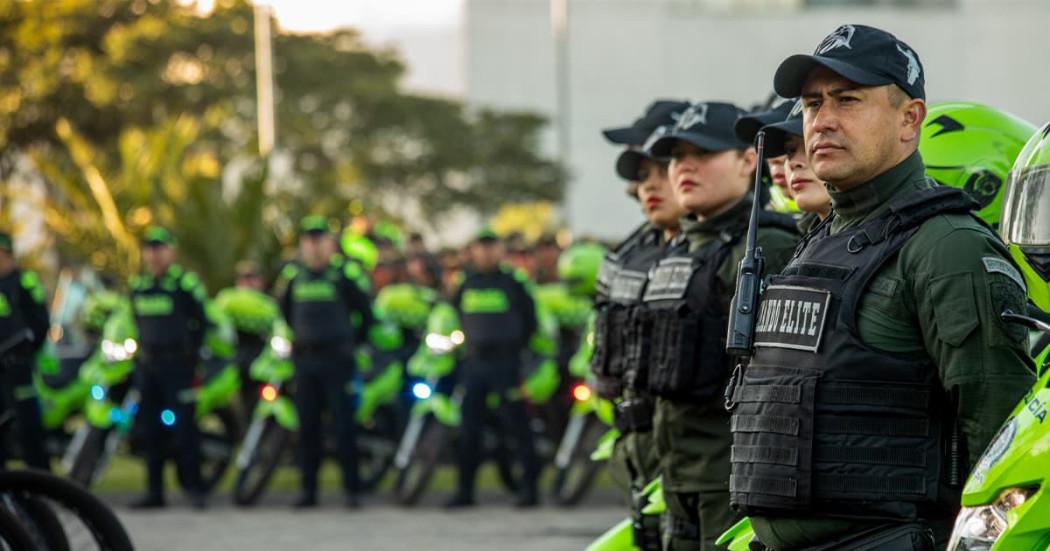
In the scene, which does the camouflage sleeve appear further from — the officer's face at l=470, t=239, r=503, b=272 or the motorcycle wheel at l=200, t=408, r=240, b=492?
the motorcycle wheel at l=200, t=408, r=240, b=492

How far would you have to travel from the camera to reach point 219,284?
2234 centimetres

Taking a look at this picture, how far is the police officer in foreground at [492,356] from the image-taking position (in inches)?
546

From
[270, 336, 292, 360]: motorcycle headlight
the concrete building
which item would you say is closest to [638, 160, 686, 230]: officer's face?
[270, 336, 292, 360]: motorcycle headlight

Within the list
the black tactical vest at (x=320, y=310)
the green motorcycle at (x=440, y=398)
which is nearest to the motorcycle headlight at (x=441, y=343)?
the green motorcycle at (x=440, y=398)

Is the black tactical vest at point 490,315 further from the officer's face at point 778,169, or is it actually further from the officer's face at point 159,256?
the officer's face at point 778,169

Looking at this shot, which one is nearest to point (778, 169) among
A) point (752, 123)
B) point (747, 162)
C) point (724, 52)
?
point (747, 162)

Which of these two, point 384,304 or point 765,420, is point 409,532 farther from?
point 765,420

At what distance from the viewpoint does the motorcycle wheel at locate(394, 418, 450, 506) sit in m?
14.1

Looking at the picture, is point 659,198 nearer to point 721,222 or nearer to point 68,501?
point 721,222

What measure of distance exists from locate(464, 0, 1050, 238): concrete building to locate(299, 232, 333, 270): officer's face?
38.6 m

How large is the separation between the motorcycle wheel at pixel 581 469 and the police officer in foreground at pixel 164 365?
8.65 feet

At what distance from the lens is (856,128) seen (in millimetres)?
4180

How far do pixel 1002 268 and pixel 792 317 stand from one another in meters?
0.47

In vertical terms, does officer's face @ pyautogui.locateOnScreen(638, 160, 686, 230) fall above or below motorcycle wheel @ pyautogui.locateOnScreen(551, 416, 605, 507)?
above
